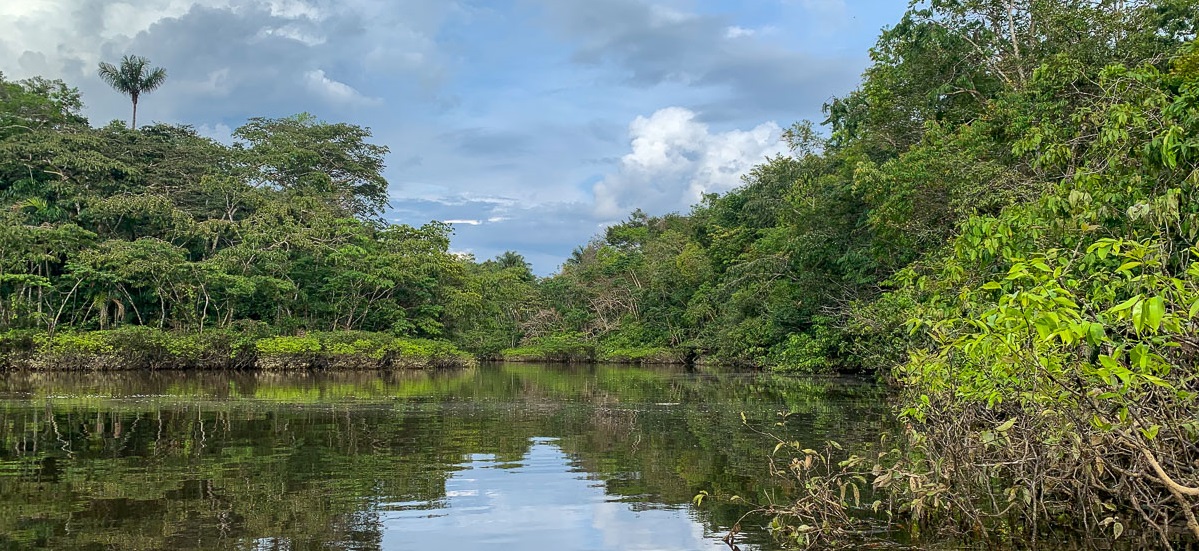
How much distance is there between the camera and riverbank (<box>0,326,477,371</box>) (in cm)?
2817

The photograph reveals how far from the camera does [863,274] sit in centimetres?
2405

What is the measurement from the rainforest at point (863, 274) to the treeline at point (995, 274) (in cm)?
6

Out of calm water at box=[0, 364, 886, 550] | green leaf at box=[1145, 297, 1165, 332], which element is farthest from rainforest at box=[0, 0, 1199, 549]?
calm water at box=[0, 364, 886, 550]

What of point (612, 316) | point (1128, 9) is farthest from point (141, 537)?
point (612, 316)

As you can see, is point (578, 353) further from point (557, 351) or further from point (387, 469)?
point (387, 469)

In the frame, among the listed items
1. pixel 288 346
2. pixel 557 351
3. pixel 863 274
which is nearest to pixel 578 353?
pixel 557 351

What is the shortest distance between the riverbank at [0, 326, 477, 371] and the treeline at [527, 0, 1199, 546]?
1405 centimetres

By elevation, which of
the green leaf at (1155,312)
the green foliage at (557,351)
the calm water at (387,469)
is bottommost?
the calm water at (387,469)

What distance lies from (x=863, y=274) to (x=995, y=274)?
14503 millimetres

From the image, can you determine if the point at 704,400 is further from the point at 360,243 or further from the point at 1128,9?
the point at 360,243

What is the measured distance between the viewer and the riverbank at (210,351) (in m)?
28.2

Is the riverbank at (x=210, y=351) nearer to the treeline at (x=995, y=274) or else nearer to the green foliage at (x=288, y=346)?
the green foliage at (x=288, y=346)

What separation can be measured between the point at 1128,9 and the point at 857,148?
302 inches

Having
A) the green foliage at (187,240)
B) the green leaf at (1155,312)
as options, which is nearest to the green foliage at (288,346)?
the green foliage at (187,240)
